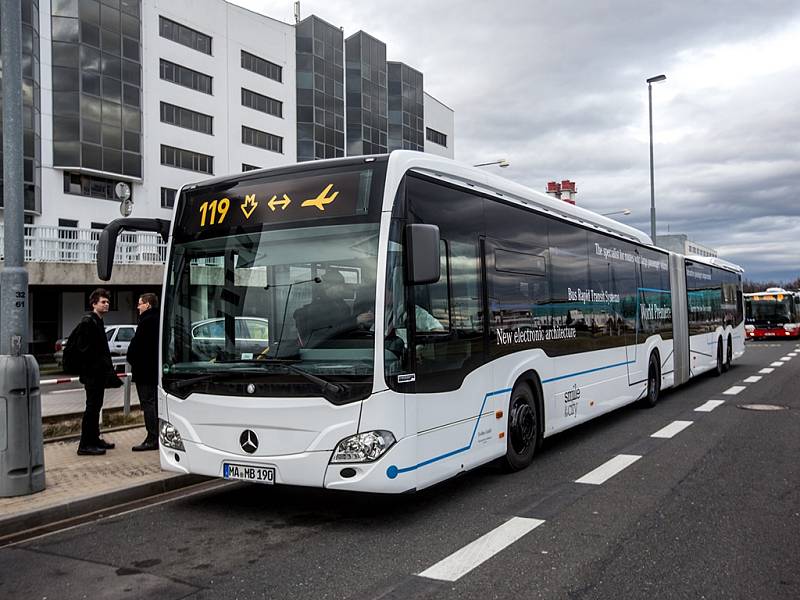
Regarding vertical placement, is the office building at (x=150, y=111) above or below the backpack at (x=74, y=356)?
above

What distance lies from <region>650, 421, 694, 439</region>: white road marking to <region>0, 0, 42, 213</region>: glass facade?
32475 millimetres

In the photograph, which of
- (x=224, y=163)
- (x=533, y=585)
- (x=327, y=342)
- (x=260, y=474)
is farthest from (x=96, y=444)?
(x=224, y=163)

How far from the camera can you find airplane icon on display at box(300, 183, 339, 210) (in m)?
5.62

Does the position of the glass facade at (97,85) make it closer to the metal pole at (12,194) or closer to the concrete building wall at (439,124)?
the concrete building wall at (439,124)

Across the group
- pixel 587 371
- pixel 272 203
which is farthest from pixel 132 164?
pixel 272 203

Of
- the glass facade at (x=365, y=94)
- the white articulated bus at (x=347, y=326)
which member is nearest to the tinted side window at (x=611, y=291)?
the white articulated bus at (x=347, y=326)

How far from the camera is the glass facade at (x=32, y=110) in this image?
33.6 meters

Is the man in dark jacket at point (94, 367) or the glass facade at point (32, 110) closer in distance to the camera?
the man in dark jacket at point (94, 367)

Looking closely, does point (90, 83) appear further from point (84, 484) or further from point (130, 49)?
point (84, 484)

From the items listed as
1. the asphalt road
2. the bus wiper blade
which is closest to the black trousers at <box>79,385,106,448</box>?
the asphalt road

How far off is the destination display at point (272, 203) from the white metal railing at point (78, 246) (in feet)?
64.7

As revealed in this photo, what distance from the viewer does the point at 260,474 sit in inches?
215

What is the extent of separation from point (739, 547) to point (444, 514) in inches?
86.5

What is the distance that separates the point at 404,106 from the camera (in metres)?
56.2
